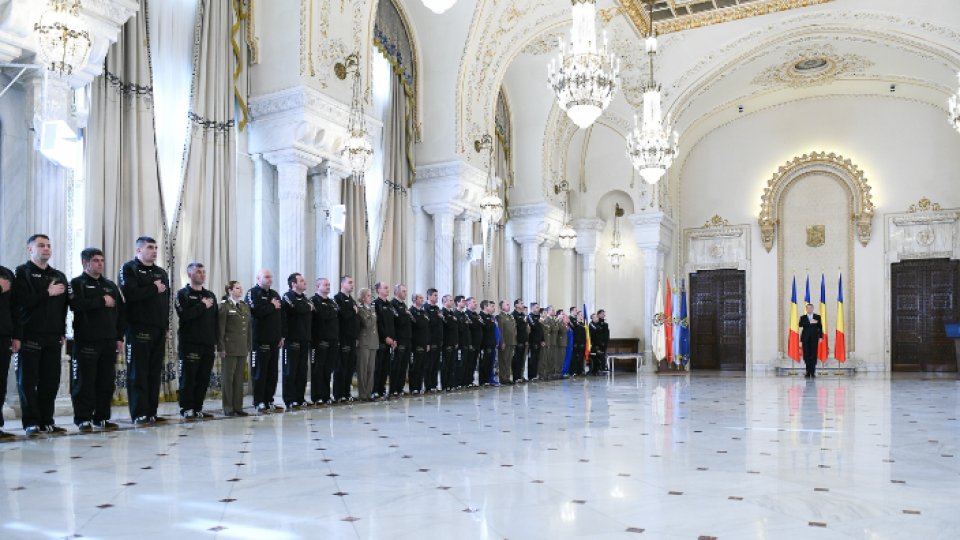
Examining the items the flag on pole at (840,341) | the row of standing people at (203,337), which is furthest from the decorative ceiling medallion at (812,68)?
the row of standing people at (203,337)

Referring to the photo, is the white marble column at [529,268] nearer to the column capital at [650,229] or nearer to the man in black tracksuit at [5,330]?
the column capital at [650,229]

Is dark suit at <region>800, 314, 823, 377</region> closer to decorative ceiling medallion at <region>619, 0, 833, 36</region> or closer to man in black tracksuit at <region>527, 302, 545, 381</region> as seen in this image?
man in black tracksuit at <region>527, 302, 545, 381</region>

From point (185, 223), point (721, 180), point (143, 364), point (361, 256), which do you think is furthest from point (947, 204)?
point (143, 364)

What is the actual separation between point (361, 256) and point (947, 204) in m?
13.9

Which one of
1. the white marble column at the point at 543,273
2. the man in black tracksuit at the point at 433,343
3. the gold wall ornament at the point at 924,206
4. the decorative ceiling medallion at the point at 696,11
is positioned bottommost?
the man in black tracksuit at the point at 433,343

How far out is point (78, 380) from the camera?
649 centimetres

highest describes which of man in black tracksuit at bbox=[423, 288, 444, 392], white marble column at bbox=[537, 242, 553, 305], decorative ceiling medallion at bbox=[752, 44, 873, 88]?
decorative ceiling medallion at bbox=[752, 44, 873, 88]

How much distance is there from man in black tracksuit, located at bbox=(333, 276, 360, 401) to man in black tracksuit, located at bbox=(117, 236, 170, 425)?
271 centimetres

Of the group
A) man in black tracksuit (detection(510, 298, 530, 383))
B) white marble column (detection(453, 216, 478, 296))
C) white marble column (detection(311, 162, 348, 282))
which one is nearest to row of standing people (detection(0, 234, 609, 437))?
white marble column (detection(311, 162, 348, 282))

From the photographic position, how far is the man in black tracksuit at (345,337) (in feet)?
31.3

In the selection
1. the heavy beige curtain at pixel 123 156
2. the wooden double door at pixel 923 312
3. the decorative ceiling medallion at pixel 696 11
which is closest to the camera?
the heavy beige curtain at pixel 123 156

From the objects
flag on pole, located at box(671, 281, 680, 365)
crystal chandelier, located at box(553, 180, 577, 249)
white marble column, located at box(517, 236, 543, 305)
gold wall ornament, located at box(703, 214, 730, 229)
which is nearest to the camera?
crystal chandelier, located at box(553, 180, 577, 249)

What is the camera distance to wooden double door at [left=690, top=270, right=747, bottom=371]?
20266mm

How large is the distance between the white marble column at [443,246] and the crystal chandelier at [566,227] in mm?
3971
